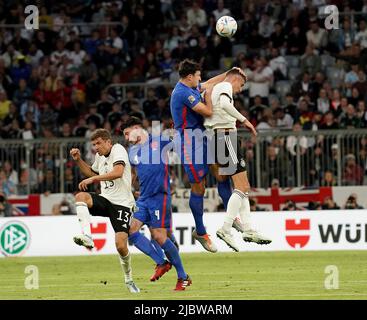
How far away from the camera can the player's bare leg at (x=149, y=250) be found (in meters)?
17.9

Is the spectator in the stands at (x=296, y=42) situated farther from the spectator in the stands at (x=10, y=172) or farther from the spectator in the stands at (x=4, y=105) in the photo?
the spectator in the stands at (x=10, y=172)

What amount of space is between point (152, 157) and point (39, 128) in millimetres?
13096

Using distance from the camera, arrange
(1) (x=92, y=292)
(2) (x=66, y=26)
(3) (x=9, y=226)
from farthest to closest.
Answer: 1. (2) (x=66, y=26)
2. (3) (x=9, y=226)
3. (1) (x=92, y=292)

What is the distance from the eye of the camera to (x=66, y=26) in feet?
108

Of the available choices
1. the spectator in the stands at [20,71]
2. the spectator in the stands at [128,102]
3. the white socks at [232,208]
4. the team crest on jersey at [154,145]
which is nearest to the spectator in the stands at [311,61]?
the spectator in the stands at [128,102]

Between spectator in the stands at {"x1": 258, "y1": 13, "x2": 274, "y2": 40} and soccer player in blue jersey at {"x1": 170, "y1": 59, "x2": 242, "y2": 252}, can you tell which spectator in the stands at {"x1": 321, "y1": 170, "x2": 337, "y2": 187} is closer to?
spectator in the stands at {"x1": 258, "y1": 13, "x2": 274, "y2": 40}

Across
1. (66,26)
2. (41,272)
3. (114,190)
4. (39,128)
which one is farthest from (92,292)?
(66,26)

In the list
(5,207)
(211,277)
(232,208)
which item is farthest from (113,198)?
(5,207)

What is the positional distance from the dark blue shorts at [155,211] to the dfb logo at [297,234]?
753cm

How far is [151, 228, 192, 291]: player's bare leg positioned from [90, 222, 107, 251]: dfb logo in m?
8.07


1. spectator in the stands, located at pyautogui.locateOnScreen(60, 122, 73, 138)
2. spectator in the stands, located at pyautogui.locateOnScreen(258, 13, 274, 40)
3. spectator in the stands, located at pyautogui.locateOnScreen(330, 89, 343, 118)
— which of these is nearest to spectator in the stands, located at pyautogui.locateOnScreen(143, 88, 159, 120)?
spectator in the stands, located at pyautogui.locateOnScreen(60, 122, 73, 138)

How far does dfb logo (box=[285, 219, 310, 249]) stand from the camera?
24953mm
